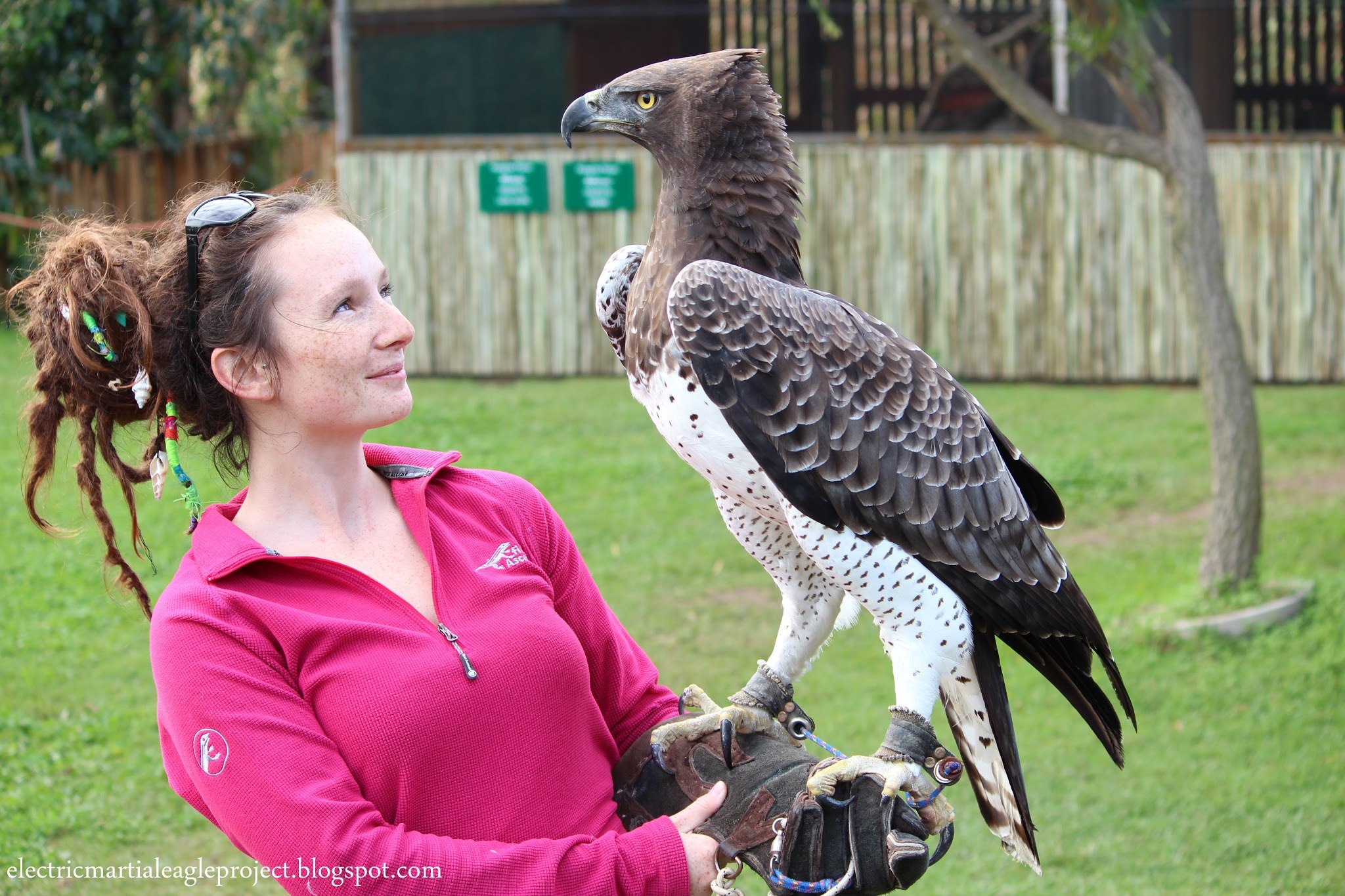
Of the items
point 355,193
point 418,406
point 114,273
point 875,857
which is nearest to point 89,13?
point 355,193

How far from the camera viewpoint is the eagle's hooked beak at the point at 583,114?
2.31 metres

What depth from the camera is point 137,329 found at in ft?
6.41

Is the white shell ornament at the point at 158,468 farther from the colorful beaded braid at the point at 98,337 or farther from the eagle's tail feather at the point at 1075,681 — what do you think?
the eagle's tail feather at the point at 1075,681

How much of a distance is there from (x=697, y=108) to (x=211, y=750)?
1293 millimetres

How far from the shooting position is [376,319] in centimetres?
195

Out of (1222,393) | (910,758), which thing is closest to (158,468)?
(910,758)

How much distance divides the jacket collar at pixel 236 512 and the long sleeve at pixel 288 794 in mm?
74

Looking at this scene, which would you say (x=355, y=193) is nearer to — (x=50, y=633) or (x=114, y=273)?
(x=50, y=633)

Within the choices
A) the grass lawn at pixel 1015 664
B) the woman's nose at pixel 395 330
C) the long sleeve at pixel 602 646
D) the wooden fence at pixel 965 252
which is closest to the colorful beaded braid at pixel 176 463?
the grass lawn at pixel 1015 664

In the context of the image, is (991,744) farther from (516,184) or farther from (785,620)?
(516,184)

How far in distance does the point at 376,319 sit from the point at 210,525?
397 millimetres

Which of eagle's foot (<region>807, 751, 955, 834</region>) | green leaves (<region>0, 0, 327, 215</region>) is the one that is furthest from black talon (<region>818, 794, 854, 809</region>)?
green leaves (<region>0, 0, 327, 215</region>)

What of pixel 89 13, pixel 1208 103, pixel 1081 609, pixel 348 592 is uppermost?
pixel 89 13

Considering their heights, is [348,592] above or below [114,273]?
below
